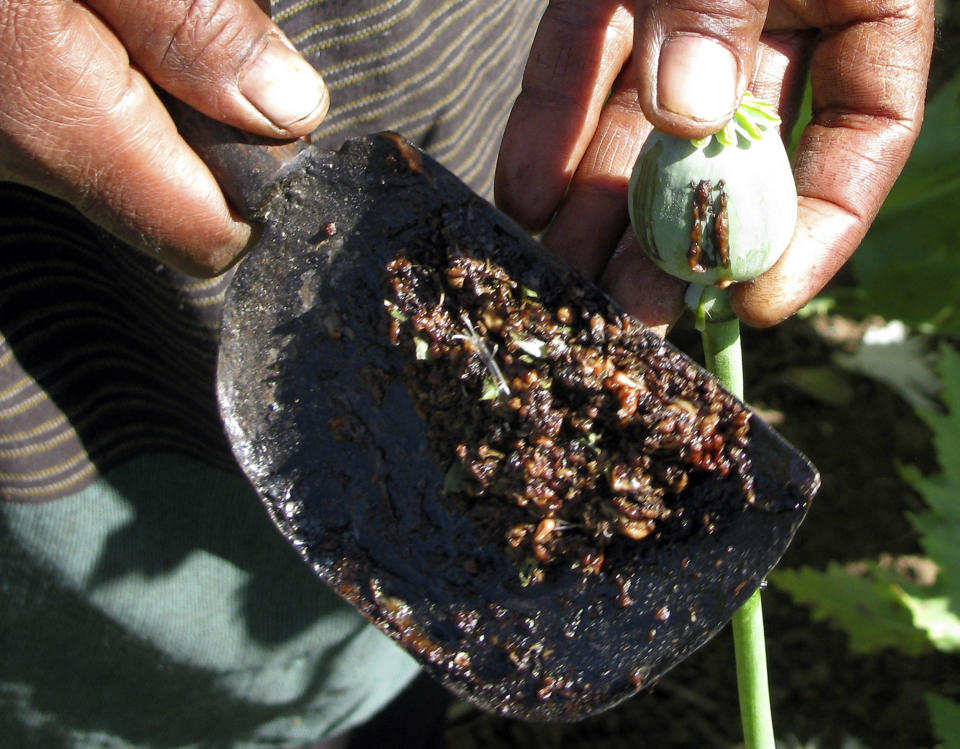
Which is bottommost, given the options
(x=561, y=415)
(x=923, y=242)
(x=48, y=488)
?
(x=923, y=242)

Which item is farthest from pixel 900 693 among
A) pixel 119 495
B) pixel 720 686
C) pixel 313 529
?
pixel 119 495

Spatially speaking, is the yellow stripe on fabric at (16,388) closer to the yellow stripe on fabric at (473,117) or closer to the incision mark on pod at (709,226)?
the yellow stripe on fabric at (473,117)

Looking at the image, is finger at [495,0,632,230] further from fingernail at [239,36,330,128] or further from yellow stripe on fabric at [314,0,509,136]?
fingernail at [239,36,330,128]

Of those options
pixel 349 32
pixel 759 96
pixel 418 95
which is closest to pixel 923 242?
pixel 759 96

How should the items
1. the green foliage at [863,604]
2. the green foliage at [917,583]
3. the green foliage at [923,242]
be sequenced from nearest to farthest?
the green foliage at [917,583]
the green foliage at [863,604]
the green foliage at [923,242]

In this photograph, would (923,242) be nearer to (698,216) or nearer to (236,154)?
(698,216)

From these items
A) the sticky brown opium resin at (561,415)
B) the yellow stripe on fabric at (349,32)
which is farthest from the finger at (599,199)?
the yellow stripe on fabric at (349,32)
